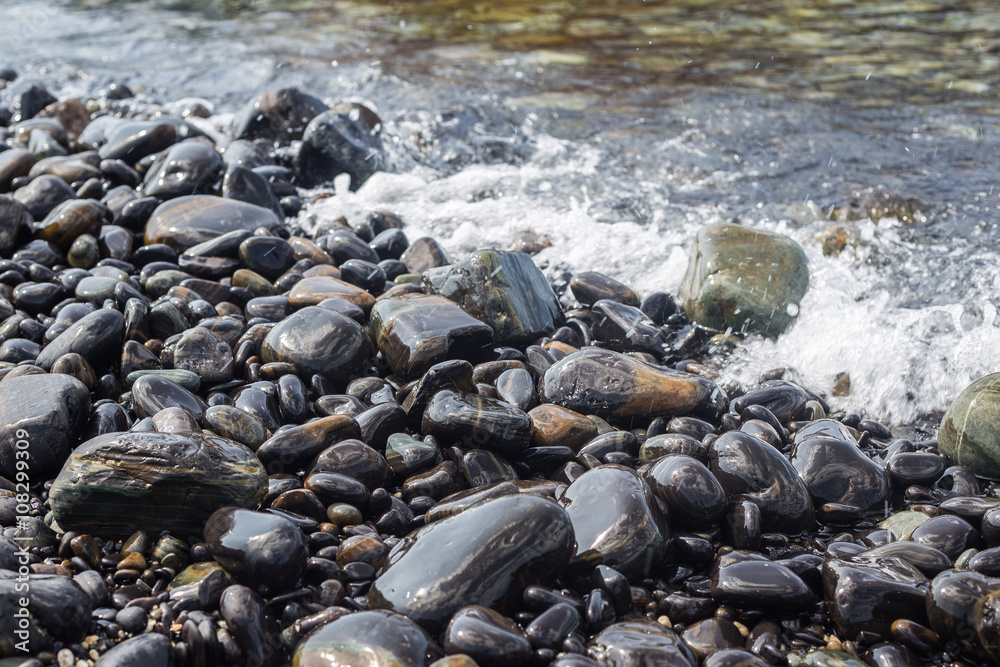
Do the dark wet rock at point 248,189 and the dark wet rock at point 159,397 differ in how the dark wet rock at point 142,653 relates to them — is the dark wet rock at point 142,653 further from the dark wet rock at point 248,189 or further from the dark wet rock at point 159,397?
the dark wet rock at point 248,189

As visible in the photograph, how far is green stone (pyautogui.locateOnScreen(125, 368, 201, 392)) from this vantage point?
10.1ft

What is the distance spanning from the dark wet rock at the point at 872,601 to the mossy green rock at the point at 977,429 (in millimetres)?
1031

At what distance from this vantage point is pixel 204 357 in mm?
3254

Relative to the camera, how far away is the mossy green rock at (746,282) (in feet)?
13.1

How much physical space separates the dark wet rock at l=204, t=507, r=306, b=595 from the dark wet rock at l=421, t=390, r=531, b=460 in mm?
759

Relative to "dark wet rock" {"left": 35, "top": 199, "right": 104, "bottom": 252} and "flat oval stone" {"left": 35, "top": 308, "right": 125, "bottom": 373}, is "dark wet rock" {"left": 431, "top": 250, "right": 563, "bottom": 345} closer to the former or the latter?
"flat oval stone" {"left": 35, "top": 308, "right": 125, "bottom": 373}

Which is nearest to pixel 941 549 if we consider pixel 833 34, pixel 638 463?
pixel 638 463

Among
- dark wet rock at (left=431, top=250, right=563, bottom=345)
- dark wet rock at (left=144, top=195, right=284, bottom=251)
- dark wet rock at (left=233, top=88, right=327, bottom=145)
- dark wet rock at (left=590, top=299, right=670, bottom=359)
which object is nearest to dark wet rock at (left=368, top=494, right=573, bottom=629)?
dark wet rock at (left=431, top=250, right=563, bottom=345)

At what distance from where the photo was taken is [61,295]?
3848 mm

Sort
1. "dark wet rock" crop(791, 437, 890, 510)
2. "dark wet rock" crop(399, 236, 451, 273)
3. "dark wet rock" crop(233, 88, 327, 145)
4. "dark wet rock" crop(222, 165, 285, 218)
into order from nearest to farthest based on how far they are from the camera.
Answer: "dark wet rock" crop(791, 437, 890, 510) < "dark wet rock" crop(399, 236, 451, 273) < "dark wet rock" crop(222, 165, 285, 218) < "dark wet rock" crop(233, 88, 327, 145)

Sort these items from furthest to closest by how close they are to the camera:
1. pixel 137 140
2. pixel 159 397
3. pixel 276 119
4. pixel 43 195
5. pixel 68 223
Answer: pixel 276 119 → pixel 137 140 → pixel 43 195 → pixel 68 223 → pixel 159 397

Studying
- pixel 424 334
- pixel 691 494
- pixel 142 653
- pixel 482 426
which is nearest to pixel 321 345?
pixel 424 334

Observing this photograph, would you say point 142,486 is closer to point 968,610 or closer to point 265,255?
point 265,255

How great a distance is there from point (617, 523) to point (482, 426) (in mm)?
700
